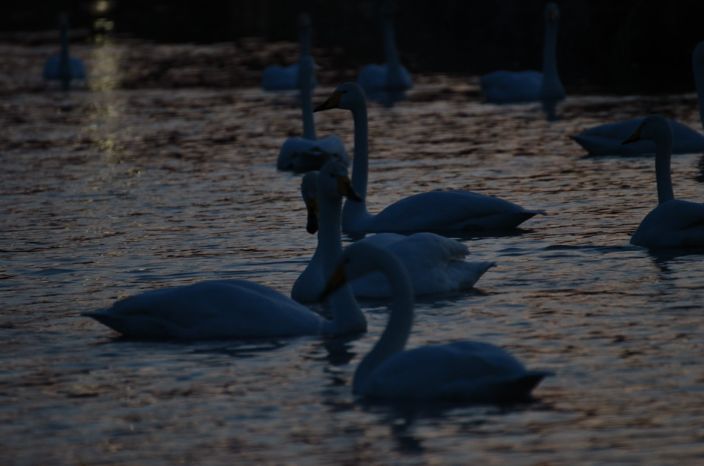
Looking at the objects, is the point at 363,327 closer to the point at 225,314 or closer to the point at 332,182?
the point at 225,314

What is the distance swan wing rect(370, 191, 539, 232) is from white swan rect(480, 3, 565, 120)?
11947 mm

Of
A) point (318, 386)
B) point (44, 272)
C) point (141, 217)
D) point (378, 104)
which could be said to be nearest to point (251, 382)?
point (318, 386)

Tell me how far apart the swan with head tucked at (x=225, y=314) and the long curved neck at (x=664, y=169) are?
446cm

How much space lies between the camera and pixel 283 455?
26.1 ft

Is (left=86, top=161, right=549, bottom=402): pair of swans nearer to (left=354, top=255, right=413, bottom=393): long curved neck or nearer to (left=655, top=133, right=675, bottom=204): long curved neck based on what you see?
(left=354, top=255, right=413, bottom=393): long curved neck

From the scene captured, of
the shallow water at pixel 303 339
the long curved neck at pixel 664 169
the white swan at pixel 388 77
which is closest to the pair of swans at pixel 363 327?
the shallow water at pixel 303 339

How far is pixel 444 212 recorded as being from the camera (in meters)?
14.2

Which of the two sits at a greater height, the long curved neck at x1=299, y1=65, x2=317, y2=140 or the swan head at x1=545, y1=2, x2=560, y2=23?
the swan head at x1=545, y1=2, x2=560, y2=23

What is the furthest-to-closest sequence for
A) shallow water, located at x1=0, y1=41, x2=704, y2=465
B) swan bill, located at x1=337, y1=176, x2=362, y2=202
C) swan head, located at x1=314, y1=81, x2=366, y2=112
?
1. swan head, located at x1=314, y1=81, x2=366, y2=112
2. swan bill, located at x1=337, y1=176, x2=362, y2=202
3. shallow water, located at x1=0, y1=41, x2=704, y2=465

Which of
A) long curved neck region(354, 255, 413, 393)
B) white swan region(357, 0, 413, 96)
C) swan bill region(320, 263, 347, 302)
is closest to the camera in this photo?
swan bill region(320, 263, 347, 302)

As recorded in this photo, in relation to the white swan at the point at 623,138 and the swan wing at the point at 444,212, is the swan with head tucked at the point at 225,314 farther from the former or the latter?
the white swan at the point at 623,138

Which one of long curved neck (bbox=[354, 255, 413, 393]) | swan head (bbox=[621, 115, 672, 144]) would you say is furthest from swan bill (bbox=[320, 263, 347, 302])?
swan head (bbox=[621, 115, 672, 144])

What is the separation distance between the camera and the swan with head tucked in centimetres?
1038

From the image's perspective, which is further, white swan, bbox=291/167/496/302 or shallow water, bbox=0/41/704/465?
white swan, bbox=291/167/496/302
